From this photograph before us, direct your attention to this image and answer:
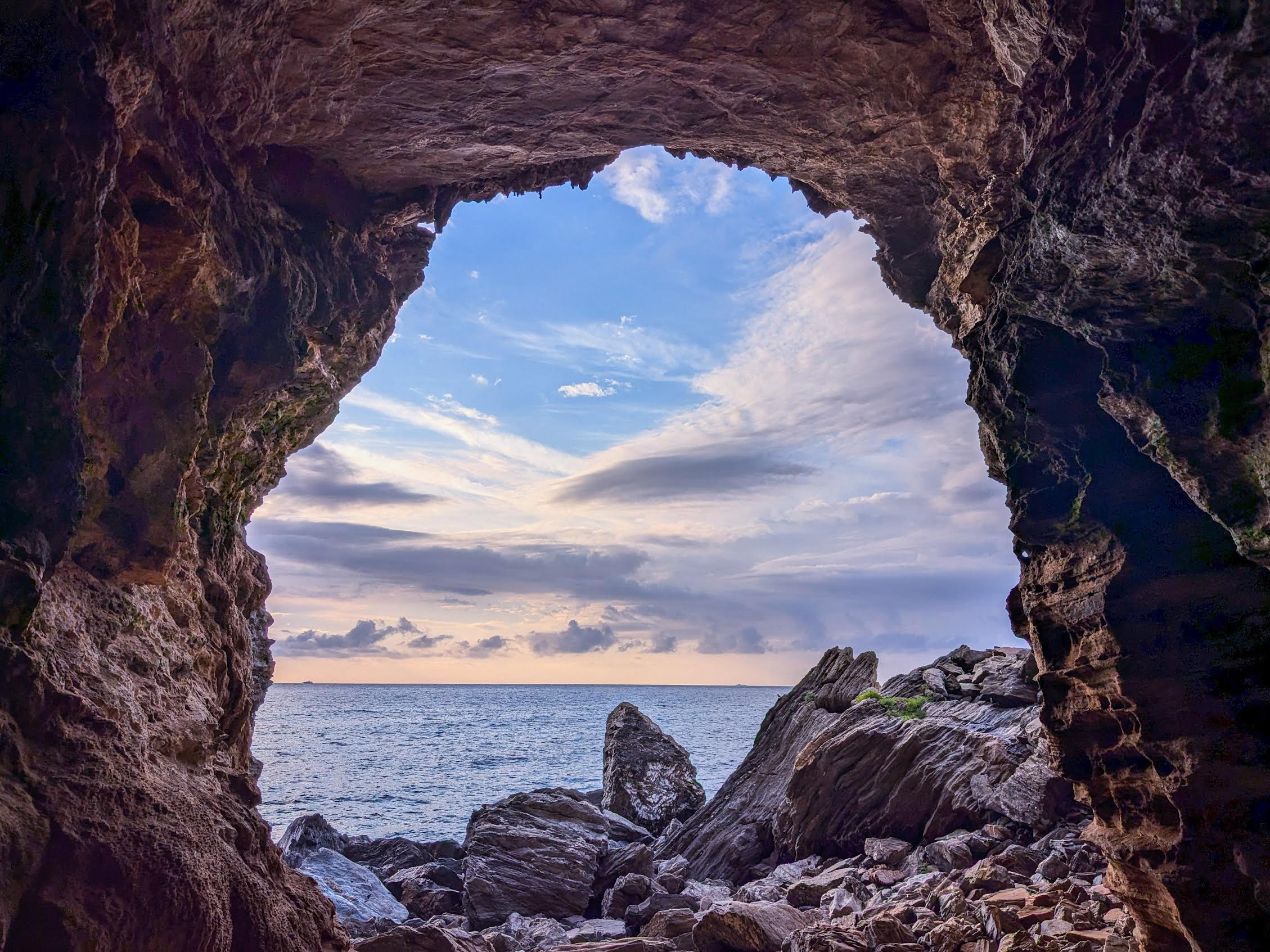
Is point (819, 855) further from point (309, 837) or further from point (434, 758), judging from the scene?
point (434, 758)

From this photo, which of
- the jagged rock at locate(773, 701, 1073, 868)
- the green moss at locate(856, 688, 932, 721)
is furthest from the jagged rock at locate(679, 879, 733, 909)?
the green moss at locate(856, 688, 932, 721)

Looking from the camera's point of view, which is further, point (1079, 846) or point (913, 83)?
point (1079, 846)

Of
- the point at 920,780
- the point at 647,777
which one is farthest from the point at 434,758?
the point at 920,780

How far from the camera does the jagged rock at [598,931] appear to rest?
12.2m

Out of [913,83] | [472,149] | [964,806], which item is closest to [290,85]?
[472,149]

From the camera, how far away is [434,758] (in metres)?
64.1

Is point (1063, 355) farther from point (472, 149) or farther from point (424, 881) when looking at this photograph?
point (424, 881)

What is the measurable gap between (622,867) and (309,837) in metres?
8.58

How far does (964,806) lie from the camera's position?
43.5 ft

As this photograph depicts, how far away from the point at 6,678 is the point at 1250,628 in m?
9.67

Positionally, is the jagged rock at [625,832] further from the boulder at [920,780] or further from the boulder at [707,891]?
the boulder at [920,780]

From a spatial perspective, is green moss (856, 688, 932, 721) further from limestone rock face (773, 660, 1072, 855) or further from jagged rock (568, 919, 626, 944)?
jagged rock (568, 919, 626, 944)

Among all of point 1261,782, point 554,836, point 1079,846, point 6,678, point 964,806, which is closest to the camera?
point 6,678

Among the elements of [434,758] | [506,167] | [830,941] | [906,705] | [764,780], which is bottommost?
[434,758]
